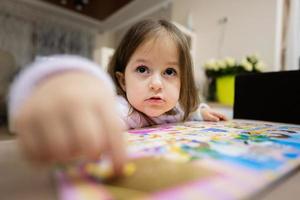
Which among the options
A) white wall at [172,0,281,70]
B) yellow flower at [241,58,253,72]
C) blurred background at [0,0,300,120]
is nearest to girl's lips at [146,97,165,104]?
blurred background at [0,0,300,120]

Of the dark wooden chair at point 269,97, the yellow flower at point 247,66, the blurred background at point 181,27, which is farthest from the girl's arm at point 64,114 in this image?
the yellow flower at point 247,66

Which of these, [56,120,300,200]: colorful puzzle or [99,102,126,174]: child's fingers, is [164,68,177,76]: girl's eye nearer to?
[56,120,300,200]: colorful puzzle

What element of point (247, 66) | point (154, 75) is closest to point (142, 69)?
point (154, 75)

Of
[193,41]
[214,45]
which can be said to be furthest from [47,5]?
[214,45]

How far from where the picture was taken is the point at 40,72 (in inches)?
7.5

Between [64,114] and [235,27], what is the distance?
207 centimetres

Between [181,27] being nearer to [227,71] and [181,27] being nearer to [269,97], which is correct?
[227,71]

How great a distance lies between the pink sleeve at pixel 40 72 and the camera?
184 mm

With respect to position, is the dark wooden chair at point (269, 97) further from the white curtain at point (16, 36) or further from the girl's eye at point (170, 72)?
the white curtain at point (16, 36)

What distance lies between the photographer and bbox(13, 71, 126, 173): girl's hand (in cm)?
16

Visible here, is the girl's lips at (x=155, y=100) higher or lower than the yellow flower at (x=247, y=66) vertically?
lower

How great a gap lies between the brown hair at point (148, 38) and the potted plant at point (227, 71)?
1058 mm

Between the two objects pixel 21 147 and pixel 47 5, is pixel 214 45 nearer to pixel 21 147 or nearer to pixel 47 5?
pixel 47 5

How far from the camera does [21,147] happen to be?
17 cm
